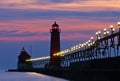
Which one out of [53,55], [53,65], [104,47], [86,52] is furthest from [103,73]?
[53,65]

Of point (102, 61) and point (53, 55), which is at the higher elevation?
point (53, 55)

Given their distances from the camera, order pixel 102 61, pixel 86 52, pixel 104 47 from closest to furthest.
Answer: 1. pixel 102 61
2. pixel 104 47
3. pixel 86 52

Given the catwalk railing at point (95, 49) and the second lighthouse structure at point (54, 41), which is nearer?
the catwalk railing at point (95, 49)

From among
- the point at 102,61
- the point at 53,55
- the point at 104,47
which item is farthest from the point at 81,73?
the point at 53,55

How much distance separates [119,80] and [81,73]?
91.1 ft

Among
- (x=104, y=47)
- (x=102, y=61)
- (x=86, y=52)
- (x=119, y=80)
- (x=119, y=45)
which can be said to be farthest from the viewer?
(x=86, y=52)

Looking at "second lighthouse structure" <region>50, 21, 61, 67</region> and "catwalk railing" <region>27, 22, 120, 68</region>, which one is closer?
"catwalk railing" <region>27, 22, 120, 68</region>

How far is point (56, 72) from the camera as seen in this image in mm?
132625

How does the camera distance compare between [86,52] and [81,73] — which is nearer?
[81,73]

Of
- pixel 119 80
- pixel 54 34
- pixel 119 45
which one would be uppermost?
pixel 54 34

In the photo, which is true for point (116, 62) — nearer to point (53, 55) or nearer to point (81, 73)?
point (81, 73)

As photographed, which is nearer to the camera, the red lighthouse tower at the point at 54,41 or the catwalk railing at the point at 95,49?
the catwalk railing at the point at 95,49

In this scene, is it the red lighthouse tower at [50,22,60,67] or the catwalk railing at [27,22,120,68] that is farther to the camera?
the red lighthouse tower at [50,22,60,67]

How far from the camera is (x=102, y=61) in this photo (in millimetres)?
70438
